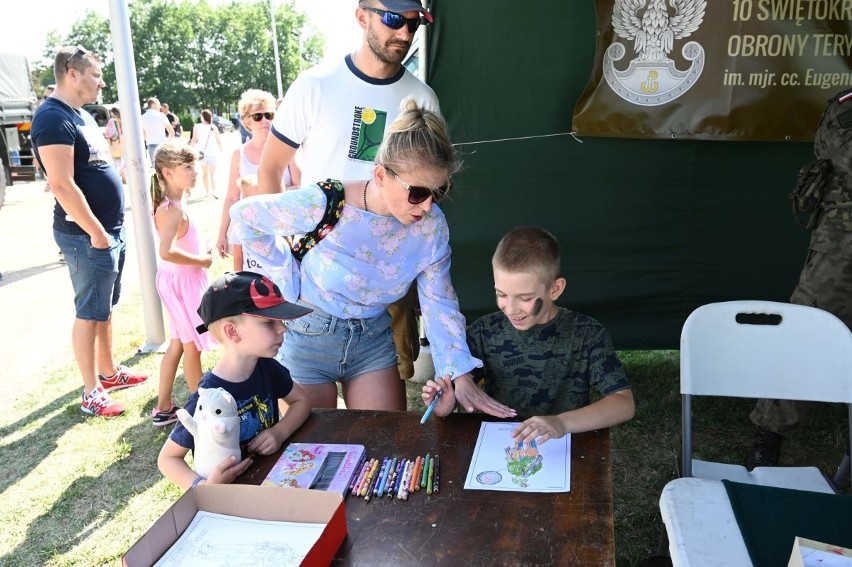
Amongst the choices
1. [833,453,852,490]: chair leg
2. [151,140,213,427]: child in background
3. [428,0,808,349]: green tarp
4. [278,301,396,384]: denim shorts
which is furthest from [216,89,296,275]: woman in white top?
[833,453,852,490]: chair leg

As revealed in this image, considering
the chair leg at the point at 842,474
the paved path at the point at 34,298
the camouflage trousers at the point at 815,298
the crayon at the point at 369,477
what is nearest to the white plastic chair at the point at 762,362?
the chair leg at the point at 842,474

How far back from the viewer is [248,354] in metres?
1.67

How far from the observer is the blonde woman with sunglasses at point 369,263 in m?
1.74

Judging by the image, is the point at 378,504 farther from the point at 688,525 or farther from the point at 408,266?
the point at 408,266

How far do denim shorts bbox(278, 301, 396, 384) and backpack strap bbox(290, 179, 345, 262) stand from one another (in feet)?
0.71

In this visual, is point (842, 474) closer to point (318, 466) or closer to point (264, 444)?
point (318, 466)

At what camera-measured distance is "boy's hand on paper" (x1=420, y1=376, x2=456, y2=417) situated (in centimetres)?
170

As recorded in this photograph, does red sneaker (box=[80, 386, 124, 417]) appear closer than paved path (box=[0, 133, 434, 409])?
Yes

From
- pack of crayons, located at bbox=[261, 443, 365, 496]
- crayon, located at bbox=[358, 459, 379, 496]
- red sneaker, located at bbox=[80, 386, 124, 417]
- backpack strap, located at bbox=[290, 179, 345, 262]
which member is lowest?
red sneaker, located at bbox=[80, 386, 124, 417]

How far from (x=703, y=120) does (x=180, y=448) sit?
115 inches

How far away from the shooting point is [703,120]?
3.30 metres

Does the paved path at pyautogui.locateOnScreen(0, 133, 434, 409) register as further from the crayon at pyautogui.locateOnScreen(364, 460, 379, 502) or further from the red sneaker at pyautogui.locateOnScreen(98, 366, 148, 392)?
the crayon at pyautogui.locateOnScreen(364, 460, 379, 502)

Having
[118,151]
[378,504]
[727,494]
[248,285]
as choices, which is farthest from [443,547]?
[118,151]

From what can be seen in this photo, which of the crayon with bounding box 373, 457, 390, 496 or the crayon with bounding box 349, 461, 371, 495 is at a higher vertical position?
the crayon with bounding box 373, 457, 390, 496
